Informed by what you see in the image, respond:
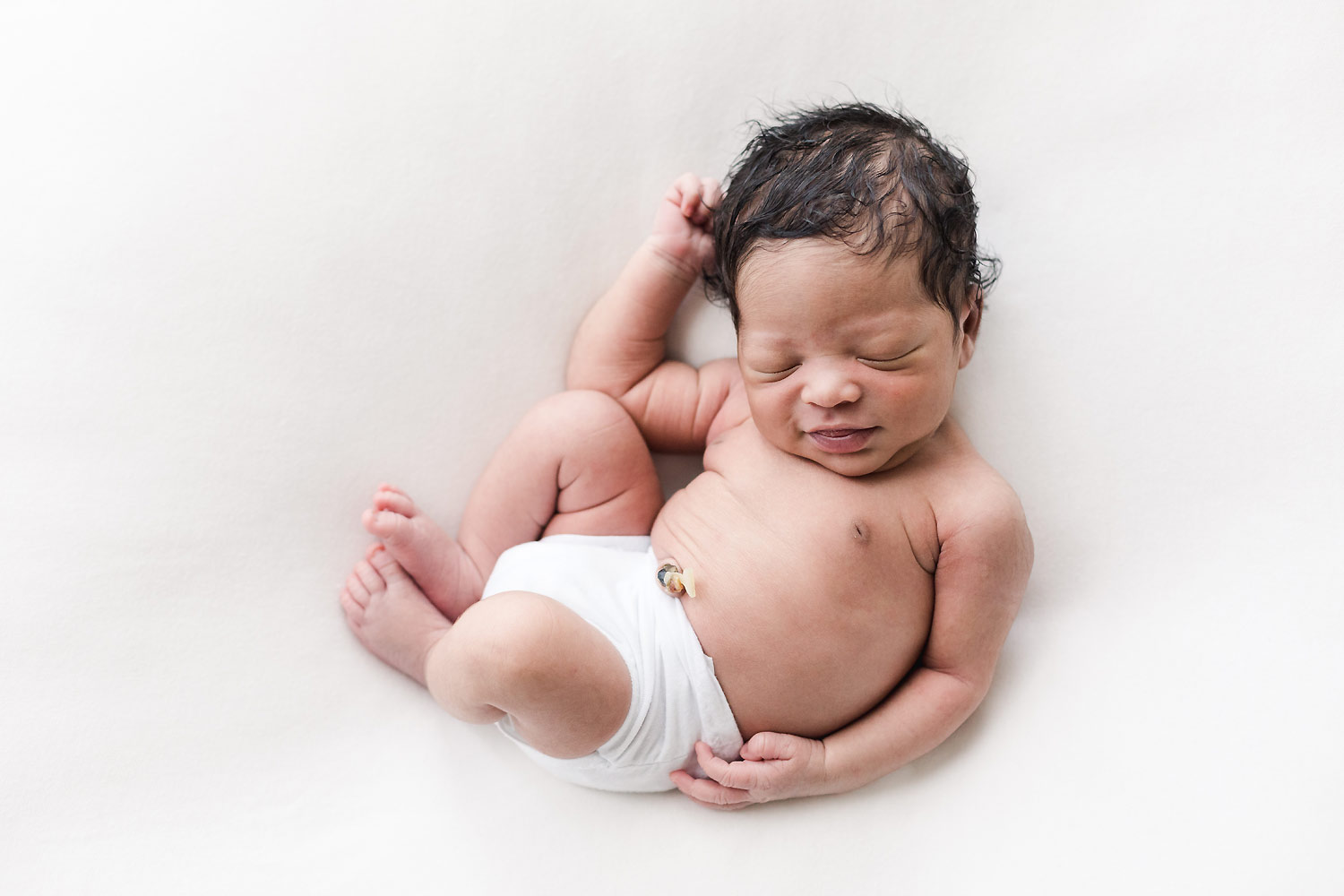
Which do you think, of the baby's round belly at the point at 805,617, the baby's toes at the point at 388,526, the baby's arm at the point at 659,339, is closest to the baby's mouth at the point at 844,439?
the baby's round belly at the point at 805,617

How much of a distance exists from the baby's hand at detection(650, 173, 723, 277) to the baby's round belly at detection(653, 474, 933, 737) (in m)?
0.41

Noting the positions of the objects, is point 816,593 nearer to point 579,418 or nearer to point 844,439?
point 844,439

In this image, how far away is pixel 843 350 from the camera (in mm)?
1157

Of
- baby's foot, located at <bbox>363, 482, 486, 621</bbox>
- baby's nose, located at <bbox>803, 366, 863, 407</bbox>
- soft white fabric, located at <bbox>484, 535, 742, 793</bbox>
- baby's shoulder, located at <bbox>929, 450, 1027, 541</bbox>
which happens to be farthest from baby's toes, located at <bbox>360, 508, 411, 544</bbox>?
baby's shoulder, located at <bbox>929, 450, 1027, 541</bbox>

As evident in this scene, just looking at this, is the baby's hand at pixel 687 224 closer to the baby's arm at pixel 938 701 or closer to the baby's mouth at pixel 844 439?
the baby's mouth at pixel 844 439

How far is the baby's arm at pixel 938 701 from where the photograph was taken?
1.25m

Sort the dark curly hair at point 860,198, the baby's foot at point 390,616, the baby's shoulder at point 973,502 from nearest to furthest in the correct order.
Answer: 1. the dark curly hair at point 860,198
2. the baby's shoulder at point 973,502
3. the baby's foot at point 390,616

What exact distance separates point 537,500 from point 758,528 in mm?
357

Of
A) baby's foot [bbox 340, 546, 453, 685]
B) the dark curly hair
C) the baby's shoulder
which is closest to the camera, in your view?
the dark curly hair

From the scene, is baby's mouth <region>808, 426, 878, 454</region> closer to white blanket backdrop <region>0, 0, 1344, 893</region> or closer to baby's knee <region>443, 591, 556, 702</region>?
white blanket backdrop <region>0, 0, 1344, 893</region>

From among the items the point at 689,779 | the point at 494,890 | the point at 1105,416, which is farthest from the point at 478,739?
the point at 1105,416

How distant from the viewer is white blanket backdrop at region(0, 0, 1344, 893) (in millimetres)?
1195

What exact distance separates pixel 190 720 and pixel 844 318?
1037 mm

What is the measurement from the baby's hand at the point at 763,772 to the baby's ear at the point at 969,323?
1.90 ft
